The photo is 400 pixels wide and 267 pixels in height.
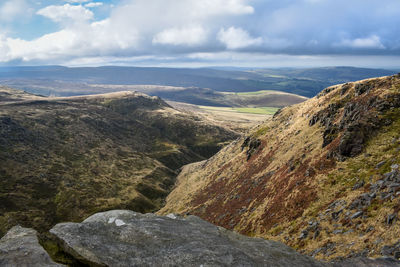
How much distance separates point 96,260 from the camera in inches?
688

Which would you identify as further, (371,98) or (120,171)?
(120,171)

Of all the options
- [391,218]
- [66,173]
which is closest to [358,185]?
[391,218]

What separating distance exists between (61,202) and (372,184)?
377ft

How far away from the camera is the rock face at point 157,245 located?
59.0 feet

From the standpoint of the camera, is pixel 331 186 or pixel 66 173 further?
pixel 66 173

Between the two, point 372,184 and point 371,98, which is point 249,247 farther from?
point 371,98

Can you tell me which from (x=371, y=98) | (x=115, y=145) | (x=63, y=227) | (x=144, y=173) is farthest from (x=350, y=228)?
(x=115, y=145)

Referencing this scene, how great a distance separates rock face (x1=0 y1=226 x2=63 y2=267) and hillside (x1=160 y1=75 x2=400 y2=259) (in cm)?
2486

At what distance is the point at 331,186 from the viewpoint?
37438 millimetres

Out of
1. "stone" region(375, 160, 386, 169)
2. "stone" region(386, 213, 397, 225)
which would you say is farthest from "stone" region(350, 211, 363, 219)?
"stone" region(375, 160, 386, 169)

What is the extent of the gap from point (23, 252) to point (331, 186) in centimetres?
3757

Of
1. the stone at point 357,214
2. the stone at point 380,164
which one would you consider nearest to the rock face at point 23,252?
the stone at point 357,214

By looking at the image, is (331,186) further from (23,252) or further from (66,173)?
(66,173)

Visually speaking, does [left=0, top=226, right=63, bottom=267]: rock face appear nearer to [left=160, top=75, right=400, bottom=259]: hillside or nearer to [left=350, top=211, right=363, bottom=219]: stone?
[left=160, top=75, right=400, bottom=259]: hillside
